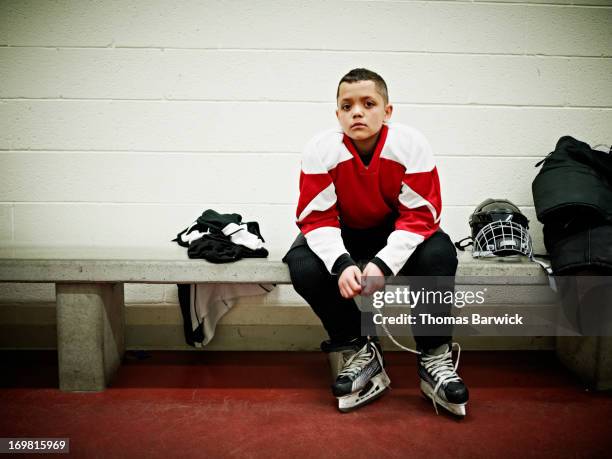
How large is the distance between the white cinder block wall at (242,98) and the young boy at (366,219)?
0.55 meters

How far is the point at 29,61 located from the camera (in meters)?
1.92

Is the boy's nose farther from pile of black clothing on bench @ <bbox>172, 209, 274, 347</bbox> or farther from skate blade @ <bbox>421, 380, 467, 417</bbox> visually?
skate blade @ <bbox>421, 380, 467, 417</bbox>

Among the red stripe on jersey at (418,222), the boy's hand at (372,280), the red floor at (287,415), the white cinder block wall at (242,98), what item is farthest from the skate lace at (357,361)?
the white cinder block wall at (242,98)

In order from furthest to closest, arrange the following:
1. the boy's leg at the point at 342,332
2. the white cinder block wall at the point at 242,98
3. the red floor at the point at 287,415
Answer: the white cinder block wall at the point at 242,98
the boy's leg at the point at 342,332
the red floor at the point at 287,415

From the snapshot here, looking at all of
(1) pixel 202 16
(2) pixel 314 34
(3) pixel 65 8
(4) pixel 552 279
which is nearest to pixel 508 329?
(4) pixel 552 279

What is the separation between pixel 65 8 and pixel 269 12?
2.93 feet

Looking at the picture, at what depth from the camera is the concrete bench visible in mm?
1520

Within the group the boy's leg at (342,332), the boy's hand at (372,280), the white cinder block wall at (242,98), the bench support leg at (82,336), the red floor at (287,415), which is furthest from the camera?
the white cinder block wall at (242,98)

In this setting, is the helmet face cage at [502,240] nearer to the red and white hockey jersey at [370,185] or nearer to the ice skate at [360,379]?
the red and white hockey jersey at [370,185]

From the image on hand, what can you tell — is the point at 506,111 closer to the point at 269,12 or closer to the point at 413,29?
the point at 413,29

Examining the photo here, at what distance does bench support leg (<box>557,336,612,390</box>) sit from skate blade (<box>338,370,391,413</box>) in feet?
2.48

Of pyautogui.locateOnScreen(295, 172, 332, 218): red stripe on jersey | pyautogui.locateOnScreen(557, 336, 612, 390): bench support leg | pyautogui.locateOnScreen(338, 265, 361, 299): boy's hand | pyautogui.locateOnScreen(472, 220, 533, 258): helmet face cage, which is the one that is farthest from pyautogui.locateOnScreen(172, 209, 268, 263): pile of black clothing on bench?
pyautogui.locateOnScreen(557, 336, 612, 390): bench support leg

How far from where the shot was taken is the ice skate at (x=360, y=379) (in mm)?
1412

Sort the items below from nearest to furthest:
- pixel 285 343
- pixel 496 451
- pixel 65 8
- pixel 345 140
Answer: pixel 496 451 < pixel 345 140 < pixel 65 8 < pixel 285 343
